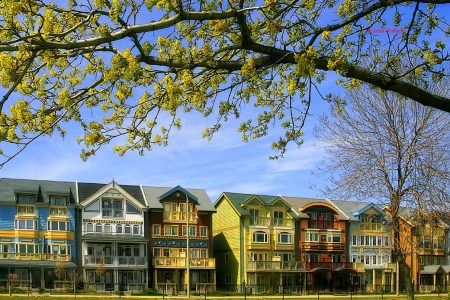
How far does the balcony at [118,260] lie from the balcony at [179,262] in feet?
4.43

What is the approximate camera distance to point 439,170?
23.3 meters

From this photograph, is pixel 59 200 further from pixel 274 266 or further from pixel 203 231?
pixel 274 266

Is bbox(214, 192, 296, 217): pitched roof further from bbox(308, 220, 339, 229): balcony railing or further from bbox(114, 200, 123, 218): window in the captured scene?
bbox(114, 200, 123, 218): window

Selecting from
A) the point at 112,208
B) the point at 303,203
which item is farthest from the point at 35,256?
the point at 303,203

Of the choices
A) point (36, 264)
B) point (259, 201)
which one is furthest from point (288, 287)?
point (36, 264)

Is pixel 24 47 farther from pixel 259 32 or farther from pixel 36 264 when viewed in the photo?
pixel 36 264

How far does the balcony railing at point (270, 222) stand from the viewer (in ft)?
210

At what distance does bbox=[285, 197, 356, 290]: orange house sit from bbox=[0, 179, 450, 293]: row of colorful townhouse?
0.37 feet

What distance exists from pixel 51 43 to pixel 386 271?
7091 cm

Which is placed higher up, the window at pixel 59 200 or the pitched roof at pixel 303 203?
the window at pixel 59 200

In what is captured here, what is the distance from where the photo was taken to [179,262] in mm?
58594

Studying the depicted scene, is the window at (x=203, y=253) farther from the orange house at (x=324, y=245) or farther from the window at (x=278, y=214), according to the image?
the orange house at (x=324, y=245)

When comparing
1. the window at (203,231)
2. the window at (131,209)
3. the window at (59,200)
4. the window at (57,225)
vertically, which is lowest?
the window at (203,231)

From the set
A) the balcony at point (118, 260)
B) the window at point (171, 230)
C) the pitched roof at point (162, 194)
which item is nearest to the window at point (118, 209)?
the pitched roof at point (162, 194)
